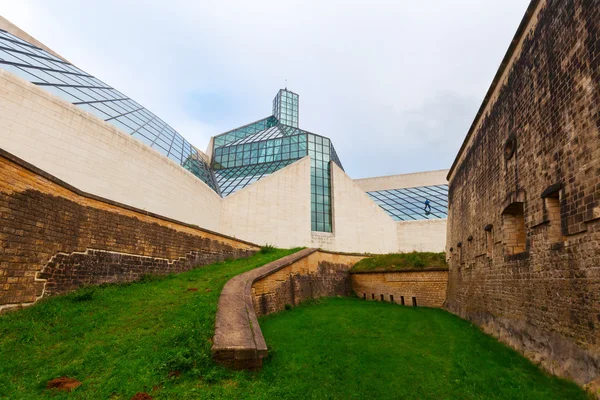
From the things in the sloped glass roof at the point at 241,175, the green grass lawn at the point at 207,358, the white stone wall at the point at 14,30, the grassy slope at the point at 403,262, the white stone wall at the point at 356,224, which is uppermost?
the white stone wall at the point at 14,30

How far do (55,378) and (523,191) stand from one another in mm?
9365

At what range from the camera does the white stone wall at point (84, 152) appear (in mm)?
11391

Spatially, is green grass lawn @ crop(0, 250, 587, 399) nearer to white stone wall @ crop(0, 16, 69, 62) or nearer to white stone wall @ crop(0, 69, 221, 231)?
white stone wall @ crop(0, 69, 221, 231)

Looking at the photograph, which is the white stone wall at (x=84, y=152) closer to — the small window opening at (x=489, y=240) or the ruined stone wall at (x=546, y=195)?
the small window opening at (x=489, y=240)

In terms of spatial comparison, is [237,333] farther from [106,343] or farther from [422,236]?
[422,236]

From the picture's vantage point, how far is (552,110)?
6.56 metres

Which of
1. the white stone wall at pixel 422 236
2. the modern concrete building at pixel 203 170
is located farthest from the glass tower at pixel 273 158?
the white stone wall at pixel 422 236

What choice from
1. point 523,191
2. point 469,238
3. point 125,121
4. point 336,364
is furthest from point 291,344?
point 125,121

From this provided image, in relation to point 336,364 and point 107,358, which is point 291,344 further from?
point 107,358

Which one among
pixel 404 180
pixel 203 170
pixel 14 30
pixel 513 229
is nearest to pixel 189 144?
pixel 203 170

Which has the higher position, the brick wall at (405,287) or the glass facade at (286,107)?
the glass facade at (286,107)

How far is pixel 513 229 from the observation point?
28.6 ft

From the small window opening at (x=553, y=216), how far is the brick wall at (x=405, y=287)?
9.66 m

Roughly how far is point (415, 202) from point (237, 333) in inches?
1286
